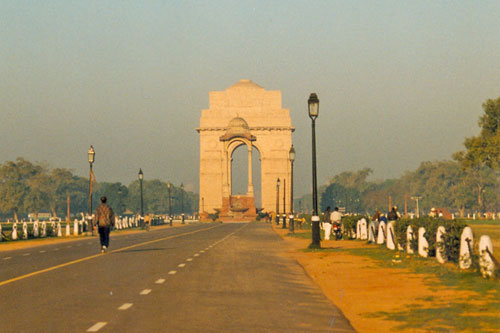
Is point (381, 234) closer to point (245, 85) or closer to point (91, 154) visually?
point (91, 154)

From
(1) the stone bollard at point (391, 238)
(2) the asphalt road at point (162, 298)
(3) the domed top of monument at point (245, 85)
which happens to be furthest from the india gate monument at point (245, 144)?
(2) the asphalt road at point (162, 298)

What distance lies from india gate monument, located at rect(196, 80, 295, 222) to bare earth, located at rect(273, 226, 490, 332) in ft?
400

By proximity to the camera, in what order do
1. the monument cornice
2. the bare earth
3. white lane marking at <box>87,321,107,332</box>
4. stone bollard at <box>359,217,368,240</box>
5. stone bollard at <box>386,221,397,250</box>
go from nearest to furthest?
white lane marking at <box>87,321,107,332</box> → the bare earth → stone bollard at <box>386,221,397,250</box> → stone bollard at <box>359,217,368,240</box> → the monument cornice

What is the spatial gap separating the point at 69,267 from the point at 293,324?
11.8 m

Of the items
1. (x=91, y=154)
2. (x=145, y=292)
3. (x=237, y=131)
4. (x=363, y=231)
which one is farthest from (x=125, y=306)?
(x=237, y=131)

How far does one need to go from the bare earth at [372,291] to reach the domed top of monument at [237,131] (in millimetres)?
111922

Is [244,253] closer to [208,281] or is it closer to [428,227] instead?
[428,227]

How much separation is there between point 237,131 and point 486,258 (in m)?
119

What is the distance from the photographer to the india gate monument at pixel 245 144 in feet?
476

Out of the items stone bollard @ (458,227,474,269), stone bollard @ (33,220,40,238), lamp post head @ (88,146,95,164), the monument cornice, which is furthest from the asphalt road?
the monument cornice

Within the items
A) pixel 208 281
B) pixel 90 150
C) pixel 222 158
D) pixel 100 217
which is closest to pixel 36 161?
pixel 222 158

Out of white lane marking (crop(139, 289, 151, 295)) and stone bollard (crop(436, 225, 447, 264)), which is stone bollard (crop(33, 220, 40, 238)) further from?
Answer: white lane marking (crop(139, 289, 151, 295))

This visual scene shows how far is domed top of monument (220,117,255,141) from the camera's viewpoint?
13500 cm

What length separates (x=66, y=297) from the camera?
1400 centimetres
